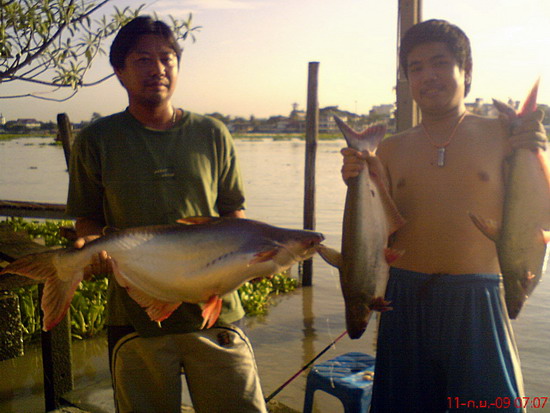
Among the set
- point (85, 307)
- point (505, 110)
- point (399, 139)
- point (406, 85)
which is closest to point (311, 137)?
point (406, 85)

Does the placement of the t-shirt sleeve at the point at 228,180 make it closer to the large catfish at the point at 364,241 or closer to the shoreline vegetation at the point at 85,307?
the large catfish at the point at 364,241

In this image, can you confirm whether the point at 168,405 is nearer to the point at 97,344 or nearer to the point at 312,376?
the point at 312,376

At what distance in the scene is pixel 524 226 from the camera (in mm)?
2436

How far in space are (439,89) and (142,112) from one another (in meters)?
1.54

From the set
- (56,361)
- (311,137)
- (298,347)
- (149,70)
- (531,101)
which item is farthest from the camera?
(311,137)

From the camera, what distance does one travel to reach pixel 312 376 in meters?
3.67

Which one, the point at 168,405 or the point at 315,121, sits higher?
the point at 315,121

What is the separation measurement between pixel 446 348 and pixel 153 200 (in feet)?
5.46

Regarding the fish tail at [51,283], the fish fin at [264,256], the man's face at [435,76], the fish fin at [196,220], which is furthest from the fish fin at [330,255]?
the fish tail at [51,283]

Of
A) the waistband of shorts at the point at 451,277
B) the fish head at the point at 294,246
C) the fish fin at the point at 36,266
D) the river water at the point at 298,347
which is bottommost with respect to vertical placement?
the river water at the point at 298,347

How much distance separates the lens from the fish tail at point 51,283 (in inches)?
89.9

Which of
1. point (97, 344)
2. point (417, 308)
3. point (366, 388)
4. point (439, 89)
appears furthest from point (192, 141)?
point (97, 344)

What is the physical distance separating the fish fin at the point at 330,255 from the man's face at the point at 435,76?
0.95 metres

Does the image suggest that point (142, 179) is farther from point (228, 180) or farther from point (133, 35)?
point (133, 35)
